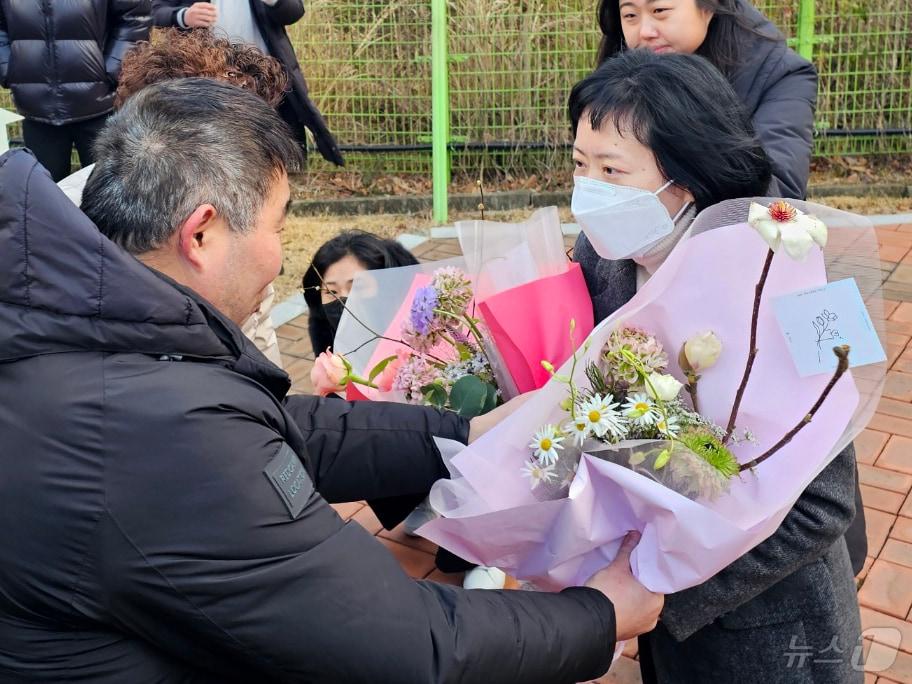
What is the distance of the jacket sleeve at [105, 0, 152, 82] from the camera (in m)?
4.99

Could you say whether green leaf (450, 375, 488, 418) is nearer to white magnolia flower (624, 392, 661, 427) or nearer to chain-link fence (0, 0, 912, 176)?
white magnolia flower (624, 392, 661, 427)

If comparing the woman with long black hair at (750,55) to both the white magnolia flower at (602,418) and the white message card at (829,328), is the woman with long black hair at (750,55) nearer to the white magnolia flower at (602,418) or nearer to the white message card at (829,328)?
the white message card at (829,328)

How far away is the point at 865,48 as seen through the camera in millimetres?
6555

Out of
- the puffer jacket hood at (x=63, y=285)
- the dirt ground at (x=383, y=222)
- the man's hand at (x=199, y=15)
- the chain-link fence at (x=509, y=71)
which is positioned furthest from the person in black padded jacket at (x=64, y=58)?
the puffer jacket hood at (x=63, y=285)

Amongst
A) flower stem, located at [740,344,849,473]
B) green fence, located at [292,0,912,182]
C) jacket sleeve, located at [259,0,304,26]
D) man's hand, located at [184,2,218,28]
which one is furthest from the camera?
green fence, located at [292,0,912,182]

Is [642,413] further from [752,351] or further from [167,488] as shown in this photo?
[167,488]

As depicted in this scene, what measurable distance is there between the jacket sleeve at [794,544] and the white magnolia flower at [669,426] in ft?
0.89

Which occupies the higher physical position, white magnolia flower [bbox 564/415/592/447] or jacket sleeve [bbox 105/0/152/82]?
jacket sleeve [bbox 105/0/152/82]

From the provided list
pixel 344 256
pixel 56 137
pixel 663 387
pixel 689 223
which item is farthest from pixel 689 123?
pixel 56 137

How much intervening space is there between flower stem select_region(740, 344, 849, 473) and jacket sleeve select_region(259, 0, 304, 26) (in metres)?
4.05

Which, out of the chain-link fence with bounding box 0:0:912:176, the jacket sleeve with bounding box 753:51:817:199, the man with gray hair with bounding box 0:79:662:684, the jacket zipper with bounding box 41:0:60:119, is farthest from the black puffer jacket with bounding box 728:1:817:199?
the chain-link fence with bounding box 0:0:912:176

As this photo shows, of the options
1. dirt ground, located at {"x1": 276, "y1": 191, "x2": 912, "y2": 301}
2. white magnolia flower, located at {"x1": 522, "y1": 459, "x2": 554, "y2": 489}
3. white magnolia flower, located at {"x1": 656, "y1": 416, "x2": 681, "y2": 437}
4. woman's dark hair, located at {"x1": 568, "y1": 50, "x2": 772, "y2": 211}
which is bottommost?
dirt ground, located at {"x1": 276, "y1": 191, "x2": 912, "y2": 301}

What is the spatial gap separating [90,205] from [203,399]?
1.26 feet

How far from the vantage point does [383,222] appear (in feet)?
21.7
